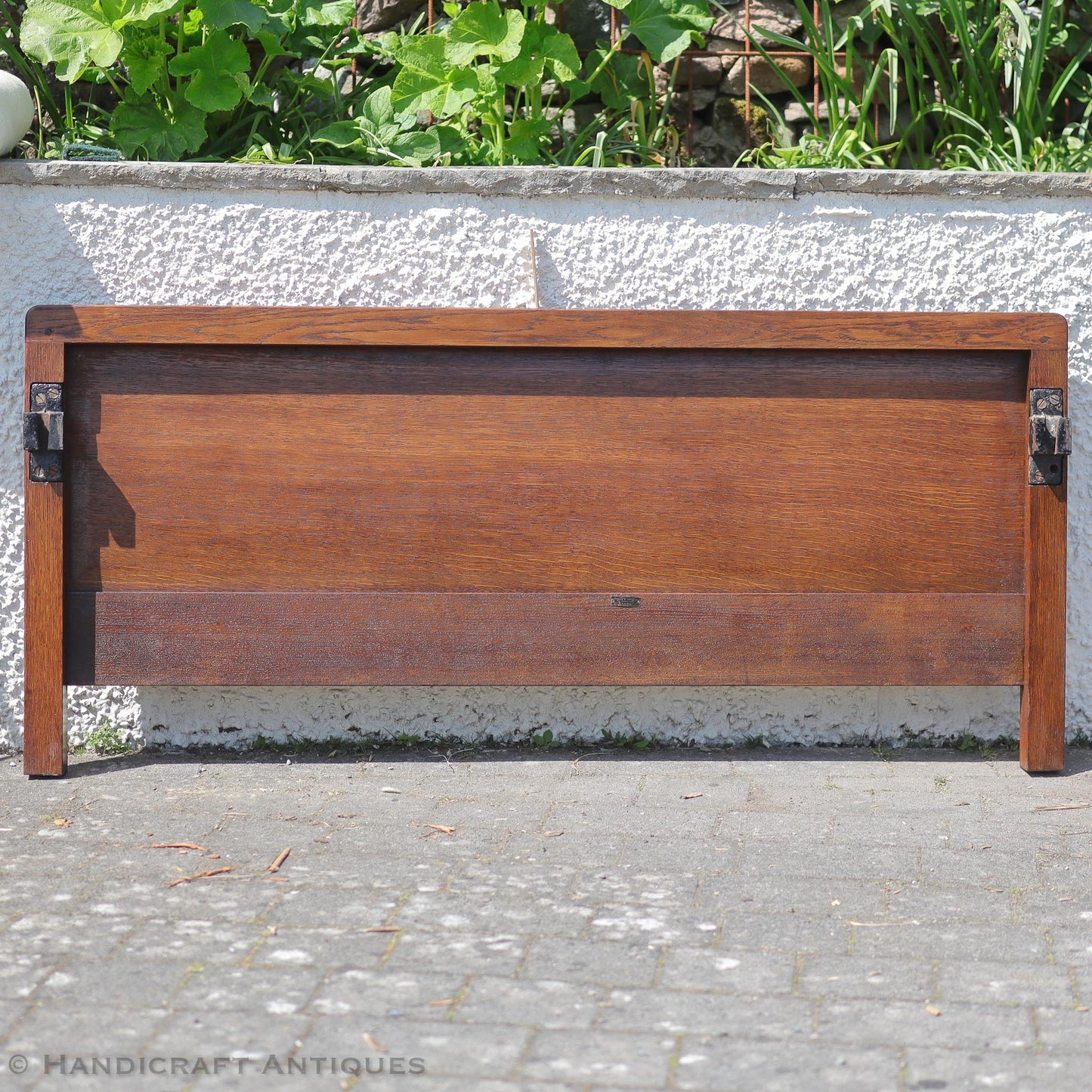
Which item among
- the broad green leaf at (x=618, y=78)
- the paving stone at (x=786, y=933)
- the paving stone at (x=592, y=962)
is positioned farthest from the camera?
the broad green leaf at (x=618, y=78)

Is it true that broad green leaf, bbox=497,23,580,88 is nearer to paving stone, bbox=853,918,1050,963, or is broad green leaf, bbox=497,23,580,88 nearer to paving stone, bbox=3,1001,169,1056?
paving stone, bbox=853,918,1050,963

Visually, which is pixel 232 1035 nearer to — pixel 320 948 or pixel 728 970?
pixel 320 948

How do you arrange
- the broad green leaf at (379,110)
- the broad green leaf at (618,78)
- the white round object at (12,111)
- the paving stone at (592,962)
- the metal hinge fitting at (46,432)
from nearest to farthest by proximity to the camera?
the paving stone at (592,962)
the metal hinge fitting at (46,432)
the white round object at (12,111)
the broad green leaf at (379,110)
the broad green leaf at (618,78)

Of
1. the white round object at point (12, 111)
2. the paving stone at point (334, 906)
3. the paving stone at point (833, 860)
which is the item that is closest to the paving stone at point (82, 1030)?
the paving stone at point (334, 906)

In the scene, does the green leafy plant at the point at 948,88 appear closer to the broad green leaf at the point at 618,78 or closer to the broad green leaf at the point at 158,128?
the broad green leaf at the point at 618,78

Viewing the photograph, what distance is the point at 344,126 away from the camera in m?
3.46

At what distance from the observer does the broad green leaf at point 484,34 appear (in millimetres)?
3359

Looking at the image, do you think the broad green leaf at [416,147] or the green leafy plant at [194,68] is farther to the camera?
the broad green leaf at [416,147]

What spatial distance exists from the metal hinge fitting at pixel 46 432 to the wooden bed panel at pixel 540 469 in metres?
0.06

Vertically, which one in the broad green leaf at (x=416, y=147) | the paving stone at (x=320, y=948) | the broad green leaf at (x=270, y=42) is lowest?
the paving stone at (x=320, y=948)

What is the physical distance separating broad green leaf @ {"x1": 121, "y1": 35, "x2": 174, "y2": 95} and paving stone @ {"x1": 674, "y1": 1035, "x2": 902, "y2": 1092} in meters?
2.82

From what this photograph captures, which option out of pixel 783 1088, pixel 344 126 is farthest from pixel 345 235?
pixel 783 1088

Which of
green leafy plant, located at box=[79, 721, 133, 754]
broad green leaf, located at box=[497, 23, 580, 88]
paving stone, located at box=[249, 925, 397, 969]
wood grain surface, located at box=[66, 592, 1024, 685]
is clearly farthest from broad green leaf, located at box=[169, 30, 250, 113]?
paving stone, located at box=[249, 925, 397, 969]

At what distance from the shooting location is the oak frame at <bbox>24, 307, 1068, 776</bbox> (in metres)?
2.99
